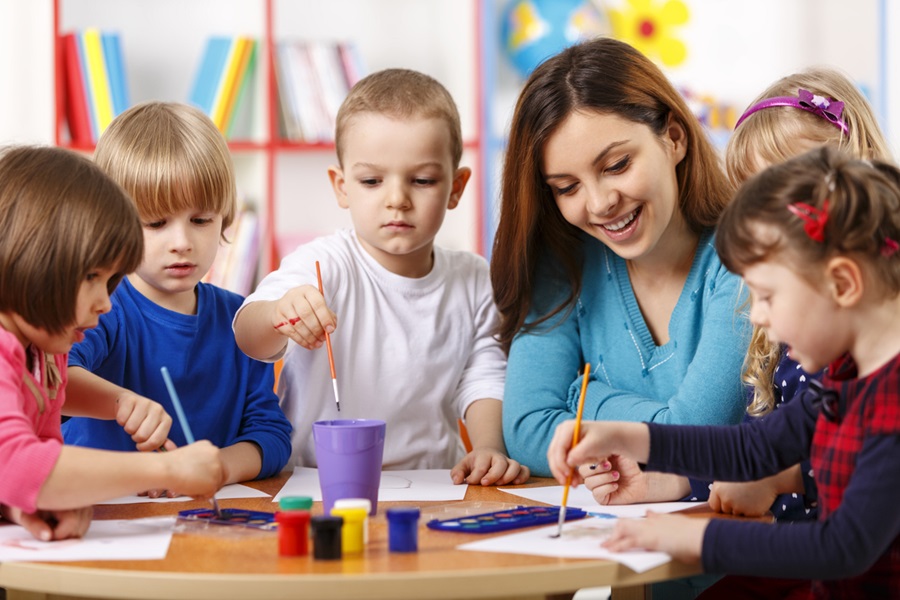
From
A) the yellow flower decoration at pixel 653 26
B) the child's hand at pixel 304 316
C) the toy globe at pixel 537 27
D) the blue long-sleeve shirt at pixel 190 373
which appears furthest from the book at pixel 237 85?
the child's hand at pixel 304 316

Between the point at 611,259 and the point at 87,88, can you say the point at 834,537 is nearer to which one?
the point at 611,259

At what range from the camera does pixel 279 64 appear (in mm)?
3328

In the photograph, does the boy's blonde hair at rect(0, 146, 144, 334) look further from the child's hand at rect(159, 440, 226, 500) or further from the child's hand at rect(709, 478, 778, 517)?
the child's hand at rect(709, 478, 778, 517)

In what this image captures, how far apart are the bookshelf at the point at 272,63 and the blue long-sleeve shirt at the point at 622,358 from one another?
5.56 feet

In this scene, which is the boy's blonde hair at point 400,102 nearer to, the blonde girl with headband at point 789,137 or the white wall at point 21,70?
the blonde girl with headband at point 789,137

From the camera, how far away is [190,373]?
1710mm

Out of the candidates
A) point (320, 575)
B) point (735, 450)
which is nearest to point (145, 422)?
point (320, 575)

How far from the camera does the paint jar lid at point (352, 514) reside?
41.8 inches

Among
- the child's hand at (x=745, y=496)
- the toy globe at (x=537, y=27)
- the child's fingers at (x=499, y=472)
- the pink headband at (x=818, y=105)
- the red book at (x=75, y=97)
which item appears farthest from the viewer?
the toy globe at (x=537, y=27)

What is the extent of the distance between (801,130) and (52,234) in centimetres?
111

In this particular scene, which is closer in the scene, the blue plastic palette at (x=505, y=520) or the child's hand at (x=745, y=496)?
the blue plastic palette at (x=505, y=520)

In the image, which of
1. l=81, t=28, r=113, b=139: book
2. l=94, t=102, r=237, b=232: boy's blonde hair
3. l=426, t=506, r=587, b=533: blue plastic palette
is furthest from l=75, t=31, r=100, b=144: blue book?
l=426, t=506, r=587, b=533: blue plastic palette

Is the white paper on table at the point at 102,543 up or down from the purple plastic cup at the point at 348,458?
down

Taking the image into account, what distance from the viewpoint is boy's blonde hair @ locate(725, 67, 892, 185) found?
1.62 meters
